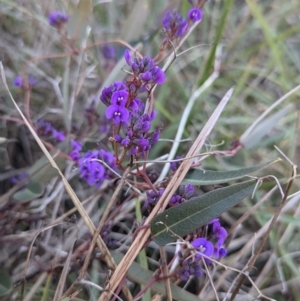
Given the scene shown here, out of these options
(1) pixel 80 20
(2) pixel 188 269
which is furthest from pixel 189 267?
(1) pixel 80 20

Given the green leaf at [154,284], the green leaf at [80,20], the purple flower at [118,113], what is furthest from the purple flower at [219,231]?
the green leaf at [80,20]

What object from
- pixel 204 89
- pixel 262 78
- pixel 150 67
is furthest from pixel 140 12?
pixel 150 67

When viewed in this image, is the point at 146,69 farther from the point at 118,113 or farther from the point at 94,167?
the point at 94,167

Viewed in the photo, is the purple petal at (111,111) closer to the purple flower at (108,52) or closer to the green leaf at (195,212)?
the green leaf at (195,212)

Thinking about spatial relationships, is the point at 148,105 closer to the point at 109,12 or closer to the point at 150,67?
the point at 150,67

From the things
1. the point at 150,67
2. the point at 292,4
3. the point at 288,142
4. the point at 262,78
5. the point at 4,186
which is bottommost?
the point at 4,186

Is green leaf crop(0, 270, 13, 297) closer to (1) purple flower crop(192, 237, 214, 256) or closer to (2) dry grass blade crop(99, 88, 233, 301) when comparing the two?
(2) dry grass blade crop(99, 88, 233, 301)

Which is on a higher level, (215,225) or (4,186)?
(215,225)
